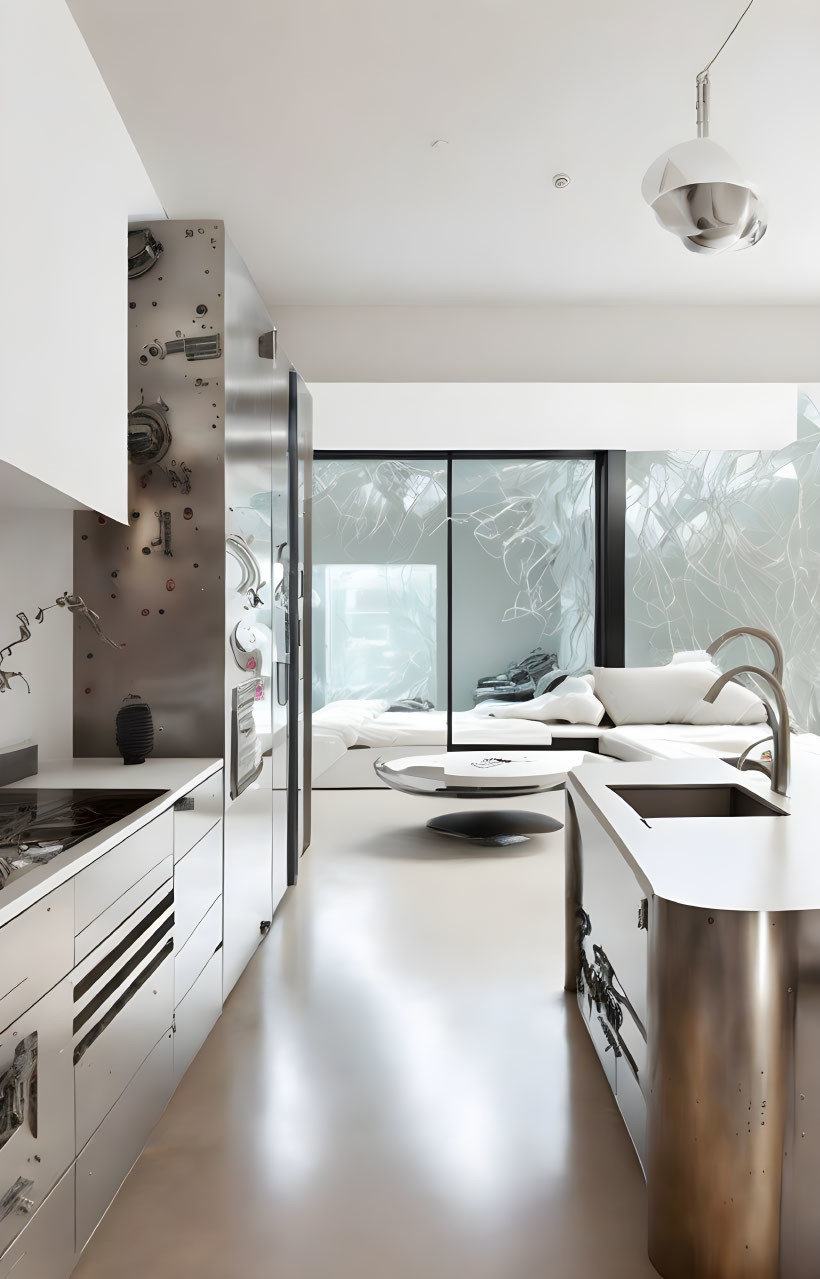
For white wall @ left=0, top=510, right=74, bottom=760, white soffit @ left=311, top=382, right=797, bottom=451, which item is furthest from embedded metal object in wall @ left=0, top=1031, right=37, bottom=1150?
white soffit @ left=311, top=382, right=797, bottom=451

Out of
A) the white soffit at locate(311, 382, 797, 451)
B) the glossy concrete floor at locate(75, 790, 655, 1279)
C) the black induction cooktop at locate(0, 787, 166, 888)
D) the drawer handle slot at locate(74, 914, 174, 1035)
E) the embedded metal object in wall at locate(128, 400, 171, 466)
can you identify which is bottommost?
the glossy concrete floor at locate(75, 790, 655, 1279)

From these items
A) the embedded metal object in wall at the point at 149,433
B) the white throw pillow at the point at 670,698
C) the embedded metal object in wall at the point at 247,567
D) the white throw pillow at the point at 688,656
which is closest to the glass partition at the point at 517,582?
the white throw pillow at the point at 670,698

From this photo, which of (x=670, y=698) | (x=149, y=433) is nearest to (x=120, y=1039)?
(x=149, y=433)

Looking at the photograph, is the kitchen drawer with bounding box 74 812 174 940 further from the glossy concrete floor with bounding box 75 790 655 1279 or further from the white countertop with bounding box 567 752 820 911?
the white countertop with bounding box 567 752 820 911

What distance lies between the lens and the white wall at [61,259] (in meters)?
1.44

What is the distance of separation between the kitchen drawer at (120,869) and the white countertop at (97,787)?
0.9 inches

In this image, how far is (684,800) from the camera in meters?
2.21

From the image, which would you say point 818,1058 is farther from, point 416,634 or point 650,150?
point 416,634

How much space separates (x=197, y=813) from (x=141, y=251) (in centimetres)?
161

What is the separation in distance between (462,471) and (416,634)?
3.87 feet

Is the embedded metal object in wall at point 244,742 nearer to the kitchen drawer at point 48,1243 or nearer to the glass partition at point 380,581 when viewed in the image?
the kitchen drawer at point 48,1243

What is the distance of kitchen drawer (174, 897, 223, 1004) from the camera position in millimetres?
2002

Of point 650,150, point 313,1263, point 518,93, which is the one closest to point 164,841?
point 313,1263

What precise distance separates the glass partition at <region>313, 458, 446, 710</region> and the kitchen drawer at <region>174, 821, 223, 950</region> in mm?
3518
